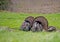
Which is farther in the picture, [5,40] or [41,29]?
[41,29]

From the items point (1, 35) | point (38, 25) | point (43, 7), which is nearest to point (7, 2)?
point (43, 7)

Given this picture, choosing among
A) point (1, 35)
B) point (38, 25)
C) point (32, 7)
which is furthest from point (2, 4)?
point (1, 35)

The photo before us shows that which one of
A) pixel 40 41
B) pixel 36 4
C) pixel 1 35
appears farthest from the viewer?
pixel 36 4

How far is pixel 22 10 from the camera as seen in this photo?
3047 cm

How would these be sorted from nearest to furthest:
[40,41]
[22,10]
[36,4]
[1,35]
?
[40,41]
[1,35]
[22,10]
[36,4]

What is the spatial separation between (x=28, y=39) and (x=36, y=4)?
2423 cm

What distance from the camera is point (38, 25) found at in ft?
40.5

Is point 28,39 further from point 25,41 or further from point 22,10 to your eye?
point 22,10

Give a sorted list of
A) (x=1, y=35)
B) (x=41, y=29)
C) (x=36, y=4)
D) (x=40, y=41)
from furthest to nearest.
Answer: (x=36, y=4), (x=41, y=29), (x=1, y=35), (x=40, y=41)

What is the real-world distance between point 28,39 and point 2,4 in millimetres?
22314

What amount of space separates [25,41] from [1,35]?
1581mm

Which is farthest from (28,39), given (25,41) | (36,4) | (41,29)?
(36,4)

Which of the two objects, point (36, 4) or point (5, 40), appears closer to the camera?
point (5, 40)

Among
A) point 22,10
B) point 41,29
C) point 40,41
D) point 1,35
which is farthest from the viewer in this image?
point 22,10
